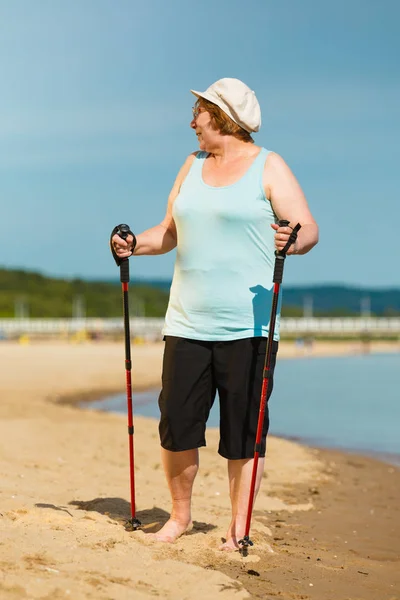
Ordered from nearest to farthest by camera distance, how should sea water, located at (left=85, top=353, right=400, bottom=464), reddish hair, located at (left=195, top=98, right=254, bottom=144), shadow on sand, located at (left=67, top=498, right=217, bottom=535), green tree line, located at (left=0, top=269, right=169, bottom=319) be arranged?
reddish hair, located at (left=195, top=98, right=254, bottom=144) → shadow on sand, located at (left=67, top=498, right=217, bottom=535) → sea water, located at (left=85, top=353, right=400, bottom=464) → green tree line, located at (left=0, top=269, right=169, bottom=319)

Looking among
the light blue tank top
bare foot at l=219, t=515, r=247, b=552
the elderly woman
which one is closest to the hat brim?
the elderly woman

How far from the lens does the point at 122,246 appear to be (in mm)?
5262

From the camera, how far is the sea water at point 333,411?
16359mm

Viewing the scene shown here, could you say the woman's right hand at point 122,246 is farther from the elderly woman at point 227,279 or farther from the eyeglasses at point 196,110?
the eyeglasses at point 196,110

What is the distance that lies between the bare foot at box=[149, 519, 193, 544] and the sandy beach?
0.18ft

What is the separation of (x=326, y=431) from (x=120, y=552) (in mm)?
13955

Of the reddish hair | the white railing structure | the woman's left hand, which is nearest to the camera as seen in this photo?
the woman's left hand

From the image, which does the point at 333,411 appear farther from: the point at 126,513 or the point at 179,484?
the point at 179,484

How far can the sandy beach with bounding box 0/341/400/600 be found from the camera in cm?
434

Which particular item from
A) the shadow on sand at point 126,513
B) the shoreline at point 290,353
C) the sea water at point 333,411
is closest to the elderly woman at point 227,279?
the shadow on sand at point 126,513

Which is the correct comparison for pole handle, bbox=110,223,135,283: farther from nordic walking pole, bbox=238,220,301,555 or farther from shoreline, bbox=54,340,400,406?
shoreline, bbox=54,340,400,406

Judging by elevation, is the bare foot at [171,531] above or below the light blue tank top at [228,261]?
below

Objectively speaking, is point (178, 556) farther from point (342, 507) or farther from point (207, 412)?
point (342, 507)

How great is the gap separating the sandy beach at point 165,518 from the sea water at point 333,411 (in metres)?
3.00
